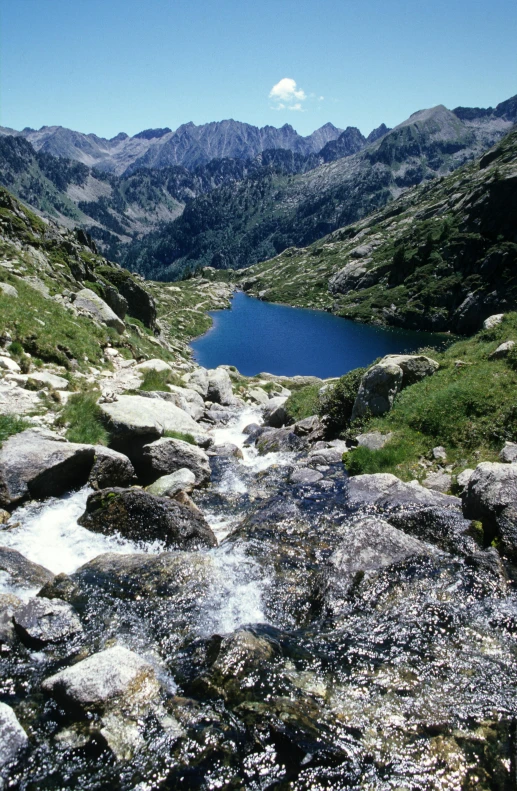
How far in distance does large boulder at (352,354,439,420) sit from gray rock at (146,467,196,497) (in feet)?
34.4

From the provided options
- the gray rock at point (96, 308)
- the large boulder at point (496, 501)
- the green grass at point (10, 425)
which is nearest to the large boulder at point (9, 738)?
the green grass at point (10, 425)

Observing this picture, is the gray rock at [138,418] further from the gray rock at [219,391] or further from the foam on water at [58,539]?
the gray rock at [219,391]

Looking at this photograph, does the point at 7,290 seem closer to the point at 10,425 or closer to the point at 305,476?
the point at 10,425

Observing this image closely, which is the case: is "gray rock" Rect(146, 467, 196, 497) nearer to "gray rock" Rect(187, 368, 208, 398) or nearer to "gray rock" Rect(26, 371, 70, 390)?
"gray rock" Rect(26, 371, 70, 390)

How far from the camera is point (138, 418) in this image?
18.1 meters

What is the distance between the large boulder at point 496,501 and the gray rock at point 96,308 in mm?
31619

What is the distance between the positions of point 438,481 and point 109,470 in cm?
1189

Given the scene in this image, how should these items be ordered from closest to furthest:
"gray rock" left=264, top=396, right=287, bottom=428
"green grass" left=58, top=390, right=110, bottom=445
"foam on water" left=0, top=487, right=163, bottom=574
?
1. "foam on water" left=0, top=487, right=163, bottom=574
2. "green grass" left=58, top=390, right=110, bottom=445
3. "gray rock" left=264, top=396, right=287, bottom=428

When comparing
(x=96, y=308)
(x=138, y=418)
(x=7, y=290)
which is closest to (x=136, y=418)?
(x=138, y=418)

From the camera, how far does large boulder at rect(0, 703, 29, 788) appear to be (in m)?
6.33

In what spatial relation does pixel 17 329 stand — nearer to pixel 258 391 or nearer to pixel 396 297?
pixel 258 391

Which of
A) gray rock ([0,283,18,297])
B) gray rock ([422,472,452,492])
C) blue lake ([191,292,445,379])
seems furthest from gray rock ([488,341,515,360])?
blue lake ([191,292,445,379])

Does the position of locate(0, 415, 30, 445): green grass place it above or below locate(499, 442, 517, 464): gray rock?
above

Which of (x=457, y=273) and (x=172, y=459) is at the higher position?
(x=172, y=459)
